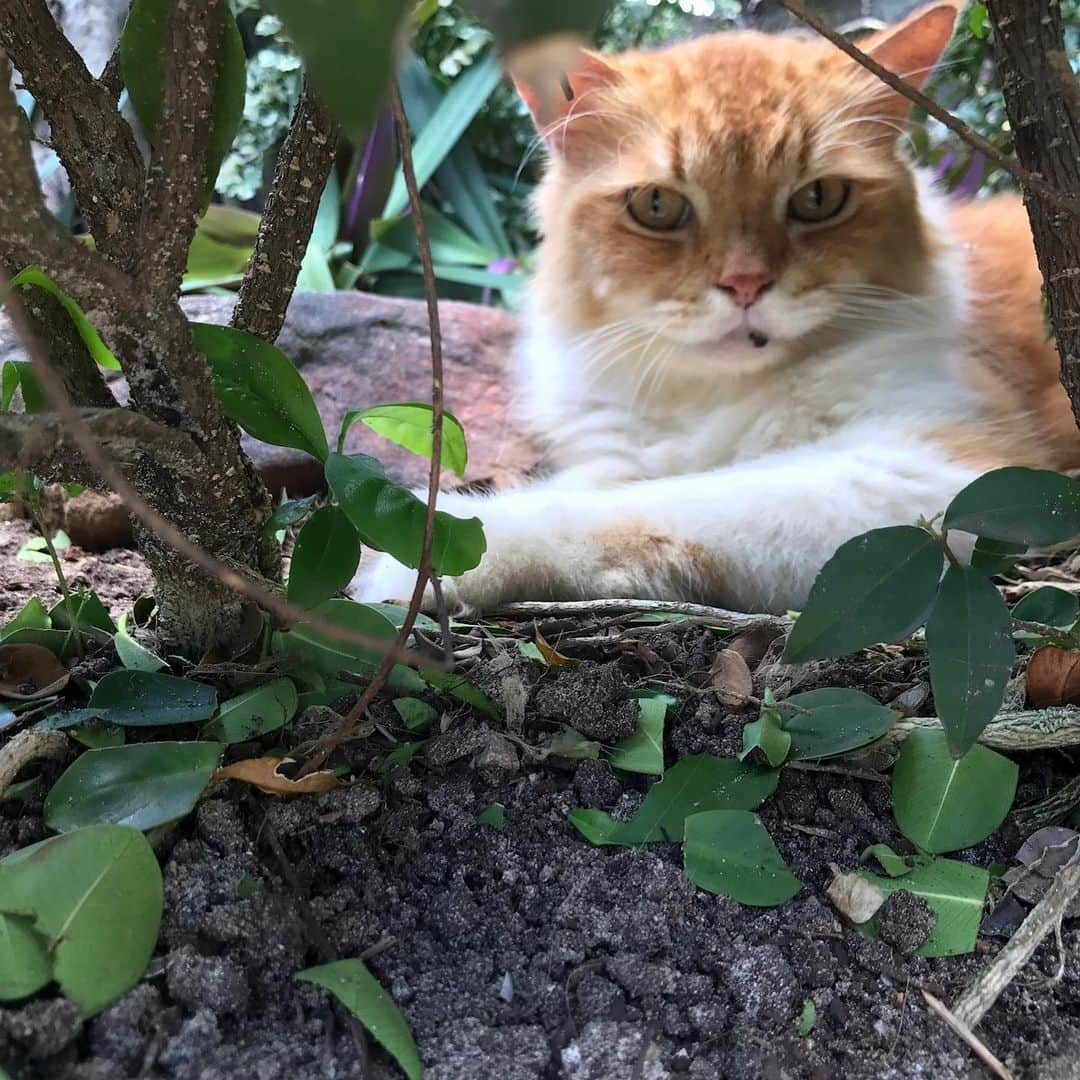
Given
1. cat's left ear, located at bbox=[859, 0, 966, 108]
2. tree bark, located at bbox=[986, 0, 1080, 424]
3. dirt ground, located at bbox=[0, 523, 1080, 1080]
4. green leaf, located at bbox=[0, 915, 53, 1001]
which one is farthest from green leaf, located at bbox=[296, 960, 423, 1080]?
cat's left ear, located at bbox=[859, 0, 966, 108]

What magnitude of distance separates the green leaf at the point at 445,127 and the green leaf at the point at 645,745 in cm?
238

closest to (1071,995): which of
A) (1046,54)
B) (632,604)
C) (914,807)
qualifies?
(914,807)

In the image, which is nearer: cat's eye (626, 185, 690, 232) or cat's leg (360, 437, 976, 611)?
cat's leg (360, 437, 976, 611)

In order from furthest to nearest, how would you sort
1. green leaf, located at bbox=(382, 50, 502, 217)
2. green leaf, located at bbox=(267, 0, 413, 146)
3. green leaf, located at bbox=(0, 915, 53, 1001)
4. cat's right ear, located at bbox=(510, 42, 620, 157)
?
green leaf, located at bbox=(382, 50, 502, 217)
cat's right ear, located at bbox=(510, 42, 620, 157)
green leaf, located at bbox=(0, 915, 53, 1001)
green leaf, located at bbox=(267, 0, 413, 146)

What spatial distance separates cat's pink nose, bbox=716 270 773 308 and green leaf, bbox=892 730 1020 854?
78cm

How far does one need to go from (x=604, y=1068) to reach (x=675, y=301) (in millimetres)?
1110

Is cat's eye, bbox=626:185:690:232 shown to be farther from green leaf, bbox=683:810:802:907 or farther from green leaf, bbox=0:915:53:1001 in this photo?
green leaf, bbox=0:915:53:1001

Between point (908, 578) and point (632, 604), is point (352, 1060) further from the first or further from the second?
point (632, 604)

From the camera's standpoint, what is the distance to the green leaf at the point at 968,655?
0.61 metres

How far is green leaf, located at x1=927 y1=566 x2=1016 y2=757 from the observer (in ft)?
2.00

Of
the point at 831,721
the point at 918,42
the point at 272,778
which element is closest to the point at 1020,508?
the point at 831,721

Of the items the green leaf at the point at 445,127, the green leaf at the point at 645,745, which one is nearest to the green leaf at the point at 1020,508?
the green leaf at the point at 645,745

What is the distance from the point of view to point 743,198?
4.41 ft

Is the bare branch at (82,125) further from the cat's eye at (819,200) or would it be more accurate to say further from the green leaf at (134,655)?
the cat's eye at (819,200)
